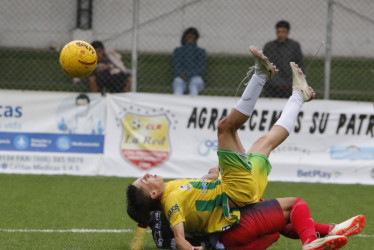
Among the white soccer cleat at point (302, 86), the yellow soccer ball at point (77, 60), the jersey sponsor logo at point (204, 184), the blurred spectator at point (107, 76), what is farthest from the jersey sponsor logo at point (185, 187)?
the blurred spectator at point (107, 76)

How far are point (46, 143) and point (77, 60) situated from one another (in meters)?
3.21

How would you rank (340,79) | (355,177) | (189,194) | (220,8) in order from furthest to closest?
1. (220,8)
2. (340,79)
3. (355,177)
4. (189,194)

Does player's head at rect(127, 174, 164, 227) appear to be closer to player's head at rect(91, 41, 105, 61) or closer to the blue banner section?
the blue banner section

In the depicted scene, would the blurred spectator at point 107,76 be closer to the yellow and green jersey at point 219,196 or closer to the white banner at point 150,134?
the white banner at point 150,134

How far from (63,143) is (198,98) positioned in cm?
212

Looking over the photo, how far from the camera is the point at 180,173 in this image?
11547 mm

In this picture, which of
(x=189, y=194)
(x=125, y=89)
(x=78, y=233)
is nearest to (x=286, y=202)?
(x=189, y=194)

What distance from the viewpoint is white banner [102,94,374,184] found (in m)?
11.5

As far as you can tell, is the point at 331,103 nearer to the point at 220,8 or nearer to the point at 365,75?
the point at 365,75

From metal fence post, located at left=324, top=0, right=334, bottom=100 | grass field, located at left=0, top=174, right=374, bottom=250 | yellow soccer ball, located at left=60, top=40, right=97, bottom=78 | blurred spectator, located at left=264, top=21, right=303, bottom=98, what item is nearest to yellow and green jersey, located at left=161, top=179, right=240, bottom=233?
grass field, located at left=0, top=174, right=374, bottom=250

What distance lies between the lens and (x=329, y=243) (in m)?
6.11

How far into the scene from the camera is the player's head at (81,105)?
11594 millimetres

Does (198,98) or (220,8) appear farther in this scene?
(220,8)

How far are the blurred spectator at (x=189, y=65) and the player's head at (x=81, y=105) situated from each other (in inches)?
59.5
